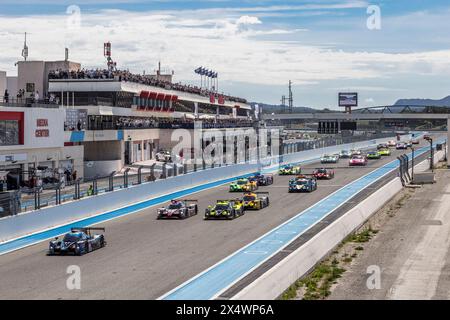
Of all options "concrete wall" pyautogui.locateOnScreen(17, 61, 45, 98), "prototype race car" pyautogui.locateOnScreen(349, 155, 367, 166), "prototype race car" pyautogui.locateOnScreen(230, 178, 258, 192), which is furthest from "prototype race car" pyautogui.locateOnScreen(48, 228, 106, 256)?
"prototype race car" pyautogui.locateOnScreen(349, 155, 367, 166)

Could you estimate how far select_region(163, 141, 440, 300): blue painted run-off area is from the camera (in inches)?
906

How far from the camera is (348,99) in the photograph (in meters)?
158

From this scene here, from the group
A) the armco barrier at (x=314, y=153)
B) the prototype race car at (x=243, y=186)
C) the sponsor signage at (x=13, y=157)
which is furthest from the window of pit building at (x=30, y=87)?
the armco barrier at (x=314, y=153)

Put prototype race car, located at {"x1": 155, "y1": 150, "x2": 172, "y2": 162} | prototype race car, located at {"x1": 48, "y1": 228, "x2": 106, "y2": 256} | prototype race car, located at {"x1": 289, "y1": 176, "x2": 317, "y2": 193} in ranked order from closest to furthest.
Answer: prototype race car, located at {"x1": 48, "y1": 228, "x2": 106, "y2": 256}
prototype race car, located at {"x1": 289, "y1": 176, "x2": 317, "y2": 193}
prototype race car, located at {"x1": 155, "y1": 150, "x2": 172, "y2": 162}

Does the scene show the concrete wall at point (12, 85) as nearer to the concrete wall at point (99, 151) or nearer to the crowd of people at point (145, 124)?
the crowd of people at point (145, 124)

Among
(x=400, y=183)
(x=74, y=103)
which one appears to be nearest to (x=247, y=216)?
(x=400, y=183)

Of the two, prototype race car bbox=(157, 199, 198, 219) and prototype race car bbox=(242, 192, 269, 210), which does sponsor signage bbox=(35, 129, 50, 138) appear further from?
prototype race car bbox=(242, 192, 269, 210)

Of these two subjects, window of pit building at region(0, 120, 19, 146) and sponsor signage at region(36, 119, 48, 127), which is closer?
window of pit building at region(0, 120, 19, 146)

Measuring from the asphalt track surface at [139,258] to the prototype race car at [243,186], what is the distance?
868 cm

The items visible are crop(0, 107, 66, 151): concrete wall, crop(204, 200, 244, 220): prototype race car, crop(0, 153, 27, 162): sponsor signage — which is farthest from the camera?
crop(0, 107, 66, 151): concrete wall

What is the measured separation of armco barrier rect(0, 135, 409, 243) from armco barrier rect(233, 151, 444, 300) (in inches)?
503

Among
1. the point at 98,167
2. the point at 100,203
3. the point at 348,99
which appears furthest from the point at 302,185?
the point at 348,99

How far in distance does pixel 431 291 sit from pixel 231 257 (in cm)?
760
